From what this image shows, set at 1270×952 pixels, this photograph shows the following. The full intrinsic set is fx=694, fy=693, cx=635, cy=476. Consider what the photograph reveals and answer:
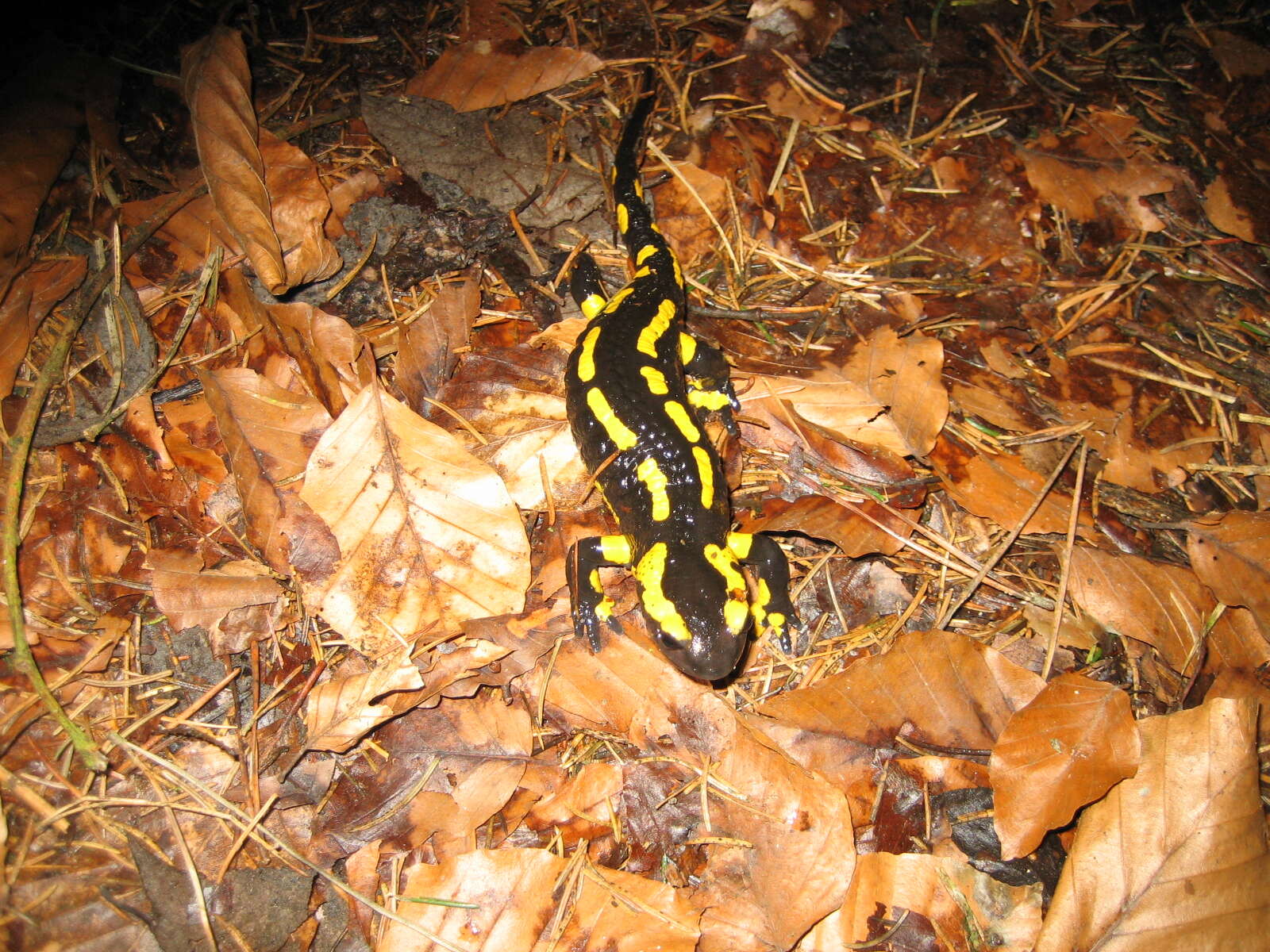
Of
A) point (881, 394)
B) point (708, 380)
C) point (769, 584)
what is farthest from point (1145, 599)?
point (708, 380)

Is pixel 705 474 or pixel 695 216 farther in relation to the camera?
pixel 695 216

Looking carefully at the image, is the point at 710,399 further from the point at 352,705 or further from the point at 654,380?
the point at 352,705

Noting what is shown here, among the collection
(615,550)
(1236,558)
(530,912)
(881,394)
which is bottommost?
(530,912)

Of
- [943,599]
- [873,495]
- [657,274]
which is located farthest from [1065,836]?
[657,274]

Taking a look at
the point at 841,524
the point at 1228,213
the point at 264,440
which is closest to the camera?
the point at 264,440

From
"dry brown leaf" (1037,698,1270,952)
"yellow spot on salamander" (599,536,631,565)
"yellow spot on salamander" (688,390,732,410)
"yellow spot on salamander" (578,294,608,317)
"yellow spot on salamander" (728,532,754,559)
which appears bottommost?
"dry brown leaf" (1037,698,1270,952)

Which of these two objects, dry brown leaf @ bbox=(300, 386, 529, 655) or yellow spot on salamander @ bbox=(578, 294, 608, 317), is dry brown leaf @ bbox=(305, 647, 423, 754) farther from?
yellow spot on salamander @ bbox=(578, 294, 608, 317)

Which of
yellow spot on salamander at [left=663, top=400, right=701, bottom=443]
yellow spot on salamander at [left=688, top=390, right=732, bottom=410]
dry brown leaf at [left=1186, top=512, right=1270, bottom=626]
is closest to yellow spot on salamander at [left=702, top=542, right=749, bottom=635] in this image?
yellow spot on salamander at [left=663, top=400, right=701, bottom=443]
